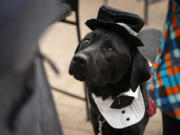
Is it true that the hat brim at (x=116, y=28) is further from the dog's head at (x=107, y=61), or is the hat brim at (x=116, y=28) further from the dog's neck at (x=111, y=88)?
the dog's neck at (x=111, y=88)

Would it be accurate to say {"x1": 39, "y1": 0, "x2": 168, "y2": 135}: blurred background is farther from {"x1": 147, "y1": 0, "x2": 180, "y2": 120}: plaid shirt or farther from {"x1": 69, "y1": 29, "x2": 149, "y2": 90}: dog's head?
{"x1": 147, "y1": 0, "x2": 180, "y2": 120}: plaid shirt

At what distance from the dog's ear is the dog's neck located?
5 cm

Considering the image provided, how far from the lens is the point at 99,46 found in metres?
1.62

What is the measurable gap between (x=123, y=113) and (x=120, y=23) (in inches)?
20.0

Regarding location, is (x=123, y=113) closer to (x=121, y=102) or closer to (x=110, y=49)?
(x=121, y=102)

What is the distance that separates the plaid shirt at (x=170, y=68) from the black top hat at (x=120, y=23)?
0.45 m

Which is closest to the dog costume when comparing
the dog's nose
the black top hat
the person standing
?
the black top hat

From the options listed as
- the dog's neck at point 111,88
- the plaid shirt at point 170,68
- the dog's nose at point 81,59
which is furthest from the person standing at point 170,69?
the dog's neck at point 111,88

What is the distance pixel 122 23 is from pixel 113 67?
0.82 feet

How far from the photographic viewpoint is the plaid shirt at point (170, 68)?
1.13m

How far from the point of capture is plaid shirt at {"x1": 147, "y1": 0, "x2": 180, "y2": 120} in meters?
1.13

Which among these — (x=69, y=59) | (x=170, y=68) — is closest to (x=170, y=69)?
(x=170, y=68)

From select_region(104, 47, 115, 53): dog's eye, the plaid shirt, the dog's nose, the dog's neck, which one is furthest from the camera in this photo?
the dog's neck

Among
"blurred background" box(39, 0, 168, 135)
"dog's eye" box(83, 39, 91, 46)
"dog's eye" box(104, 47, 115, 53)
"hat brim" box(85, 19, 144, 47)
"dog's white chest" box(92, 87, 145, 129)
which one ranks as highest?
"hat brim" box(85, 19, 144, 47)
